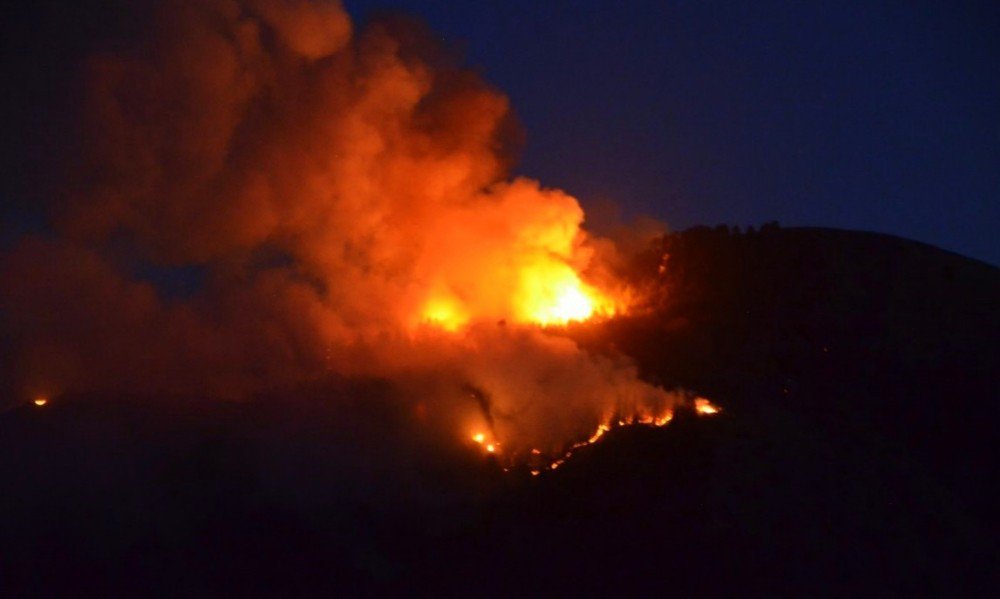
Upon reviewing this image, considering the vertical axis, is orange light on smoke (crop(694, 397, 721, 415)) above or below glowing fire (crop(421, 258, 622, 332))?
below

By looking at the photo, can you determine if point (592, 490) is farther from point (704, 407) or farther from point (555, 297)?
point (555, 297)

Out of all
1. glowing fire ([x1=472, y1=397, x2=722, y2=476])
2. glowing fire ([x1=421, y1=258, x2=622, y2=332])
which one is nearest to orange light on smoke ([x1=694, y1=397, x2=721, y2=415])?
glowing fire ([x1=472, y1=397, x2=722, y2=476])

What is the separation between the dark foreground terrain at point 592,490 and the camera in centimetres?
3228

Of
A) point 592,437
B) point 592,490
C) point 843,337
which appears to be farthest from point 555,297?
point 592,490

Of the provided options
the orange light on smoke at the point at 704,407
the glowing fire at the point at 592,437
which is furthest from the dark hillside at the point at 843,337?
the glowing fire at the point at 592,437

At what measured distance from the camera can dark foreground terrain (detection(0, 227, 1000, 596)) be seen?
1271 inches

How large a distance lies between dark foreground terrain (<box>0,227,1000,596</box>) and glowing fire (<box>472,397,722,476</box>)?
24.5 inches

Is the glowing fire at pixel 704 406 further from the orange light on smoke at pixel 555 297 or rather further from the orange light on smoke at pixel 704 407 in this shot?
the orange light on smoke at pixel 555 297

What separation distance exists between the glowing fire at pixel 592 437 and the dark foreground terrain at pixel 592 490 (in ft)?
2.04

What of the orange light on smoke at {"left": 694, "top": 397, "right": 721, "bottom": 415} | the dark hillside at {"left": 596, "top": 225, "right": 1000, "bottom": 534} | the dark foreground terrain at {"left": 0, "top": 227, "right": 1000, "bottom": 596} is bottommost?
the dark foreground terrain at {"left": 0, "top": 227, "right": 1000, "bottom": 596}

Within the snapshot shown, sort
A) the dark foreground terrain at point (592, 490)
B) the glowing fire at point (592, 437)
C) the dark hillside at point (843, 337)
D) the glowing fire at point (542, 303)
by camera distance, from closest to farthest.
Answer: the dark foreground terrain at point (592, 490) → the glowing fire at point (592, 437) → the dark hillside at point (843, 337) → the glowing fire at point (542, 303)

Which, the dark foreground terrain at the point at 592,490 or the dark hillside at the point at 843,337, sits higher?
the dark hillside at the point at 843,337

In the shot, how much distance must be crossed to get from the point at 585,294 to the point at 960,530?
22.0 m

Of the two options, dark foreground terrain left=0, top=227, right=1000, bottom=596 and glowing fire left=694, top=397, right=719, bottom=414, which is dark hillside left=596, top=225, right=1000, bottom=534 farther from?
glowing fire left=694, top=397, right=719, bottom=414
